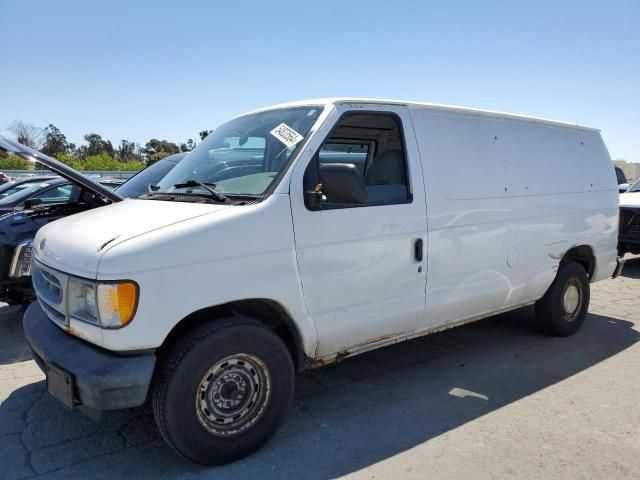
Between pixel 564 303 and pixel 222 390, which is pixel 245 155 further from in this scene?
pixel 564 303

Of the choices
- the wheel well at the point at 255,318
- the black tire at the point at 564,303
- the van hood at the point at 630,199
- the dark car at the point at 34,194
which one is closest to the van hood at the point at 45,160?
the wheel well at the point at 255,318

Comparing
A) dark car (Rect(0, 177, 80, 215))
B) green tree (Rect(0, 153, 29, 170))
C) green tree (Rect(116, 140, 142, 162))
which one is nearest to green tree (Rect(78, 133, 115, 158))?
green tree (Rect(116, 140, 142, 162))

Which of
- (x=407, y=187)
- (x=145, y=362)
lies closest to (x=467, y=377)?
(x=407, y=187)

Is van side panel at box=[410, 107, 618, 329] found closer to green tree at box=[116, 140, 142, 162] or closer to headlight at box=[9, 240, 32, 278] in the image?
headlight at box=[9, 240, 32, 278]

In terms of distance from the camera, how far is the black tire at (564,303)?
5449 mm

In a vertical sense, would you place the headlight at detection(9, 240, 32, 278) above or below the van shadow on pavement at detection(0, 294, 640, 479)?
above

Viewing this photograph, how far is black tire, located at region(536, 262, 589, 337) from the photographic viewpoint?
17.9 feet

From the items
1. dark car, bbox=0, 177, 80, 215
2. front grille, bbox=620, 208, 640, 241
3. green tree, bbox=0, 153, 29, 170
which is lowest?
front grille, bbox=620, 208, 640, 241

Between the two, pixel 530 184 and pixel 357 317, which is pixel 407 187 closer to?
pixel 357 317

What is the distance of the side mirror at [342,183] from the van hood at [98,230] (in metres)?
0.62

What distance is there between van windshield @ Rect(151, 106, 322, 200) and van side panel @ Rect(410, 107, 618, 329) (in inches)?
40.3

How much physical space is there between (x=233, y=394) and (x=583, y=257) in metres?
4.36

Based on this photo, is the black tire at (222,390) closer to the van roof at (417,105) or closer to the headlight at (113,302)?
the headlight at (113,302)

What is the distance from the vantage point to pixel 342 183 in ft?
10.9
